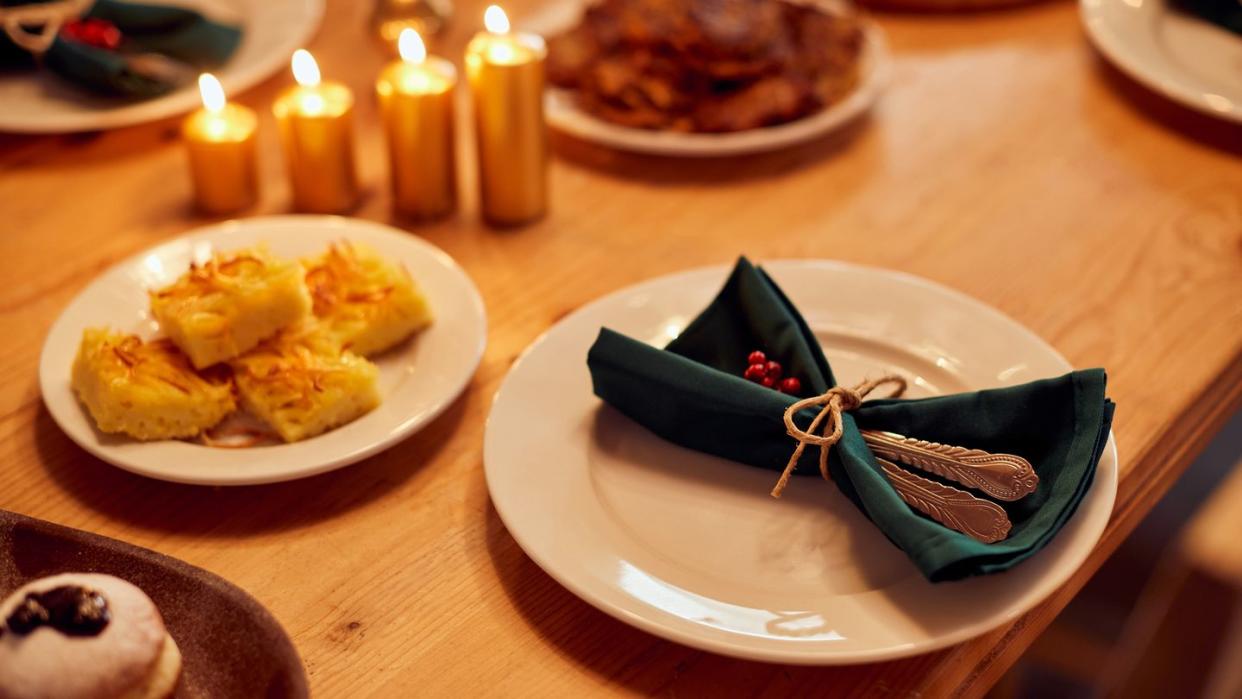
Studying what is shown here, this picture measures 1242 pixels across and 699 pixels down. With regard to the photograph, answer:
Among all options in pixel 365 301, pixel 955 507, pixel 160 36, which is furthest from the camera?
pixel 160 36

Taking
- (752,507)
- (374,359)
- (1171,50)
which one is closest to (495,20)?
(374,359)

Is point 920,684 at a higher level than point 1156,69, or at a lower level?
lower

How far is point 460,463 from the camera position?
37.8 inches

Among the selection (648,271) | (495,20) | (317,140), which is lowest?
(648,271)

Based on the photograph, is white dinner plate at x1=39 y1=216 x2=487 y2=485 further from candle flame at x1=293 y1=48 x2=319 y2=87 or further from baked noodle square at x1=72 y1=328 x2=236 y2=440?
candle flame at x1=293 y1=48 x2=319 y2=87

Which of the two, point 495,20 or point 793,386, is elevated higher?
point 495,20

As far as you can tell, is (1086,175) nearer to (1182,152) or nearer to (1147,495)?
(1182,152)

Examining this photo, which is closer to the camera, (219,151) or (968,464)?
(968,464)

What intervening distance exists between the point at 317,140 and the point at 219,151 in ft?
0.38

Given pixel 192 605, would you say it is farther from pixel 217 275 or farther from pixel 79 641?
pixel 217 275

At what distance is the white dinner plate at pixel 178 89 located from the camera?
4.51 feet

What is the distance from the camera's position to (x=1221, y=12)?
1554 millimetres

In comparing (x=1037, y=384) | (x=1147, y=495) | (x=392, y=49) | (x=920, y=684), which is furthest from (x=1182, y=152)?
(x=392, y=49)

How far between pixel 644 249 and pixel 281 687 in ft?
2.29
